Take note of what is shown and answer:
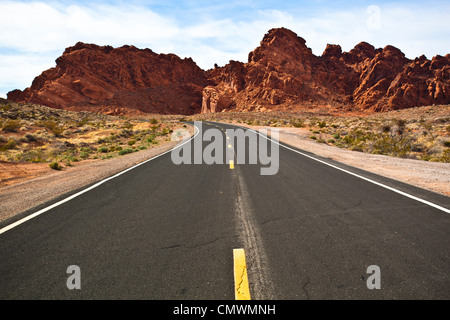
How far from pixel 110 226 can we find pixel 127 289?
5.91 ft

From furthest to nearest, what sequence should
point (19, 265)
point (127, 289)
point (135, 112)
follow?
point (135, 112), point (19, 265), point (127, 289)

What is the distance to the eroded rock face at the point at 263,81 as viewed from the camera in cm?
7600

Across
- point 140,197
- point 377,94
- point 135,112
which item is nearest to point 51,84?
point 135,112

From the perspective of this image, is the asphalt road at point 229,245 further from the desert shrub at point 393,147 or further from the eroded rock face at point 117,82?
the eroded rock face at point 117,82

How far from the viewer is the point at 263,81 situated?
286ft

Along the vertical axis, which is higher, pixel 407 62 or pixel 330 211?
pixel 407 62

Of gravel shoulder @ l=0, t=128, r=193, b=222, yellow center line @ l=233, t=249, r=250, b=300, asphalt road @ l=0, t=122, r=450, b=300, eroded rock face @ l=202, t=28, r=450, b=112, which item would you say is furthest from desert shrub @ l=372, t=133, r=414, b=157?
eroded rock face @ l=202, t=28, r=450, b=112

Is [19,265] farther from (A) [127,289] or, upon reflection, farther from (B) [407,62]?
(B) [407,62]

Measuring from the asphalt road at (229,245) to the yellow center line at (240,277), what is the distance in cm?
6

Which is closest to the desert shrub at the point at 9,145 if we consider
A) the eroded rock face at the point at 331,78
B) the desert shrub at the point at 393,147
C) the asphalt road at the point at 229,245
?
the asphalt road at the point at 229,245

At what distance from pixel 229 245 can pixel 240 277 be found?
0.73 metres

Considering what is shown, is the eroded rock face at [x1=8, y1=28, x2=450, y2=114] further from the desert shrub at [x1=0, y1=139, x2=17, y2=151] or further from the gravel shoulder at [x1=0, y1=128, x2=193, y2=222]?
the gravel shoulder at [x1=0, y1=128, x2=193, y2=222]
